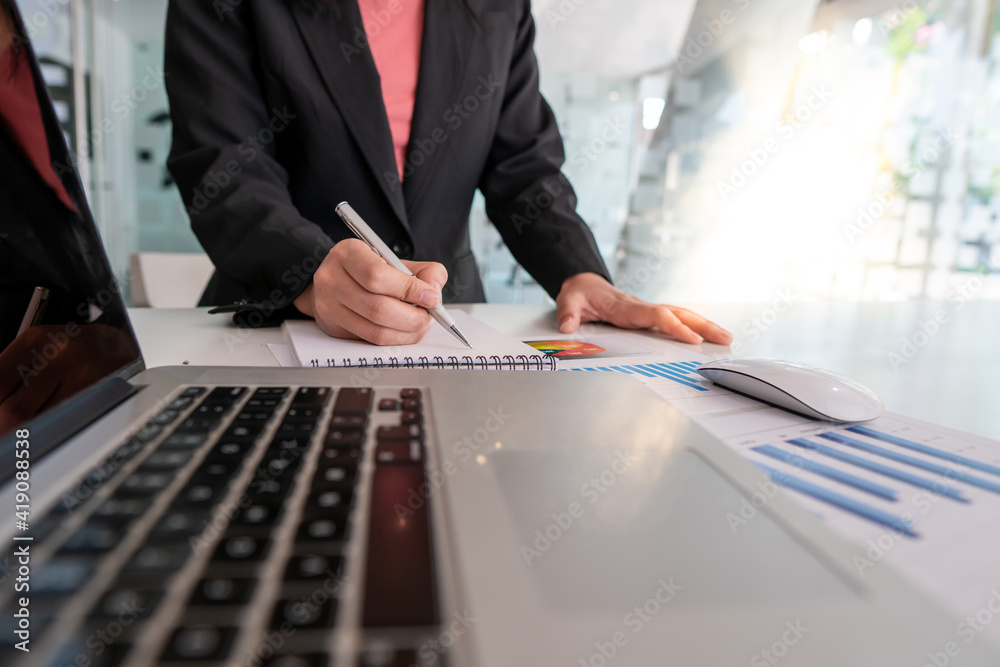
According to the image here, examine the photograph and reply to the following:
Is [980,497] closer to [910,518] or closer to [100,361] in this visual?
[910,518]

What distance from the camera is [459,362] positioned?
1.60 ft

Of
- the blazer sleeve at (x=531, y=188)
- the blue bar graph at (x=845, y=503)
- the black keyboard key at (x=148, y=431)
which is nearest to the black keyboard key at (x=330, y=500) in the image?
the black keyboard key at (x=148, y=431)

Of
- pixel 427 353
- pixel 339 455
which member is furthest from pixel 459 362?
pixel 339 455

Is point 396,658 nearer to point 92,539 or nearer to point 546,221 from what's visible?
point 92,539

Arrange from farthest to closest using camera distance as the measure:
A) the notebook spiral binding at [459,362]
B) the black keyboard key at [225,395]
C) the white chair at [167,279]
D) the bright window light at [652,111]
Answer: the bright window light at [652,111]
the white chair at [167,279]
the notebook spiral binding at [459,362]
the black keyboard key at [225,395]

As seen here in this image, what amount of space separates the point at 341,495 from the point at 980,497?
30 centimetres

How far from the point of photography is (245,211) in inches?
26.2

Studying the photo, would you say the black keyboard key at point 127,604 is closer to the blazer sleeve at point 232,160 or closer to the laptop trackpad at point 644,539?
the laptop trackpad at point 644,539

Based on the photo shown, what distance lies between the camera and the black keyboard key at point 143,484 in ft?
0.65

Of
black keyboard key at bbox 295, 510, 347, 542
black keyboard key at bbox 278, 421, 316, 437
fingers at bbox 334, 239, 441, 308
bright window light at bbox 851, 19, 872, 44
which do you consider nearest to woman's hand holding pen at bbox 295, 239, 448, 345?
fingers at bbox 334, 239, 441, 308

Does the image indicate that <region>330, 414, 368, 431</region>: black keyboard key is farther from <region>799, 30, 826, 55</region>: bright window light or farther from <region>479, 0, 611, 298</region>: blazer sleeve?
<region>799, 30, 826, 55</region>: bright window light

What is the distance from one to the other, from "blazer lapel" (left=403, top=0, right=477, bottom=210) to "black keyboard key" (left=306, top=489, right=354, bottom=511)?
79 cm

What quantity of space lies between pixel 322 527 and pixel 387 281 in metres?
0.37

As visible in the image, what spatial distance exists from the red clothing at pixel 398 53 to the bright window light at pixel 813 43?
3535mm
